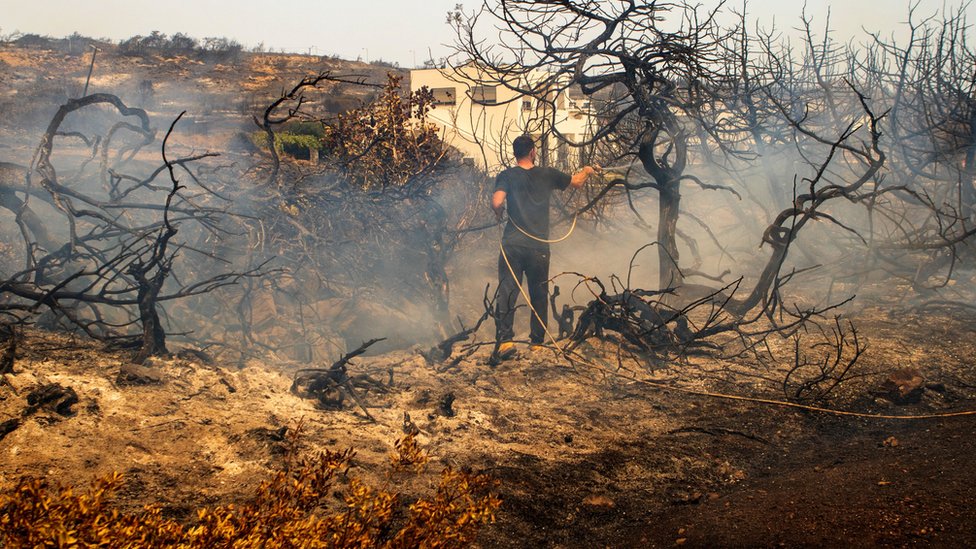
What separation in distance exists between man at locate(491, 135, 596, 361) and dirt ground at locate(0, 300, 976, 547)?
86cm

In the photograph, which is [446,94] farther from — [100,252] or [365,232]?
[100,252]

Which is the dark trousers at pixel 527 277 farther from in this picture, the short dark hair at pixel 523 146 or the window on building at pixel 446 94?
the window on building at pixel 446 94

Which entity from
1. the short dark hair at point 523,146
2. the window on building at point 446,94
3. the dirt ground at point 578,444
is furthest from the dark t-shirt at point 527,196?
the window on building at point 446,94

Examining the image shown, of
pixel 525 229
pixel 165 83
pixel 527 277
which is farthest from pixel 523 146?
pixel 165 83

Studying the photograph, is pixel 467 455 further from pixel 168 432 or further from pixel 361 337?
pixel 361 337

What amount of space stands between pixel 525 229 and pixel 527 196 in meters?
0.31

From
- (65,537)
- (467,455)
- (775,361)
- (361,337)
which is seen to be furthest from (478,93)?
(65,537)

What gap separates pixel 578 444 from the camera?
13.9 ft

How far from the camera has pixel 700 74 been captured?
652 cm

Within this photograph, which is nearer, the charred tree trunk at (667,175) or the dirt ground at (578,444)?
the dirt ground at (578,444)

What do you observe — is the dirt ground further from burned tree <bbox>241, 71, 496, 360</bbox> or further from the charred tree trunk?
burned tree <bbox>241, 71, 496, 360</bbox>

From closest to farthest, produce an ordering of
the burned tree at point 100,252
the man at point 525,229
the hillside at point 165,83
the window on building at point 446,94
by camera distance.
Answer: the burned tree at point 100,252 < the man at point 525,229 < the hillside at point 165,83 < the window on building at point 446,94

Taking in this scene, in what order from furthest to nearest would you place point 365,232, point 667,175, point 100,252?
1. point 365,232
2. point 667,175
3. point 100,252

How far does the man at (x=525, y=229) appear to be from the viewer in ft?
21.5
